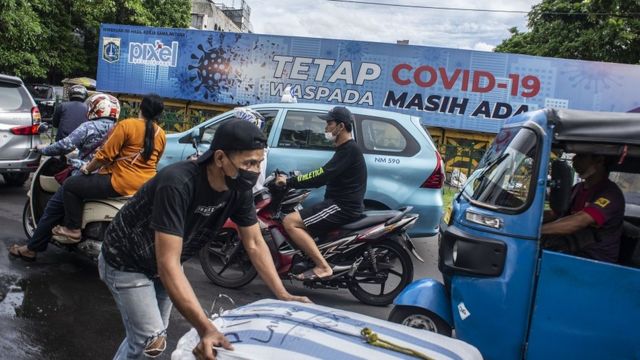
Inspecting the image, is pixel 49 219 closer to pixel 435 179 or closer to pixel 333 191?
pixel 333 191

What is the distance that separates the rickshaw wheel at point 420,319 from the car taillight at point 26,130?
6.50 m

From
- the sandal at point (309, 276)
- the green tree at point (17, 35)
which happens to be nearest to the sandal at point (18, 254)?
the sandal at point (309, 276)

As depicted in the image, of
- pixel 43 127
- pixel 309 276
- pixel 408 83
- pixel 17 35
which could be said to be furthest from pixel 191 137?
pixel 17 35

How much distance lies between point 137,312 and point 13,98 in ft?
22.1

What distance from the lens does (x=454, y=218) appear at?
11.4ft

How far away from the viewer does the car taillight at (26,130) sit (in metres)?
7.58

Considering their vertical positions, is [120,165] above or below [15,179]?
above

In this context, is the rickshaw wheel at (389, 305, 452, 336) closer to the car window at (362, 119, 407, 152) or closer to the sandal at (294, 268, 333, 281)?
the sandal at (294, 268, 333, 281)

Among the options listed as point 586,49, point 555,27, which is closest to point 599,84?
point 586,49

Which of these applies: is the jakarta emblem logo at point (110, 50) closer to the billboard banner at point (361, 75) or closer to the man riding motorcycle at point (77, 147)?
the billboard banner at point (361, 75)

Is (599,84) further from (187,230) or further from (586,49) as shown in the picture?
(187,230)

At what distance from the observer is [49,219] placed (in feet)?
15.9

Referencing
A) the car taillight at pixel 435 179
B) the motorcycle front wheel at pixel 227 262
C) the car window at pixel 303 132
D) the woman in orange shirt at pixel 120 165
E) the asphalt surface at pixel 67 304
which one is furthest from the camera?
the car window at pixel 303 132

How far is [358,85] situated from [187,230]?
13715 mm
